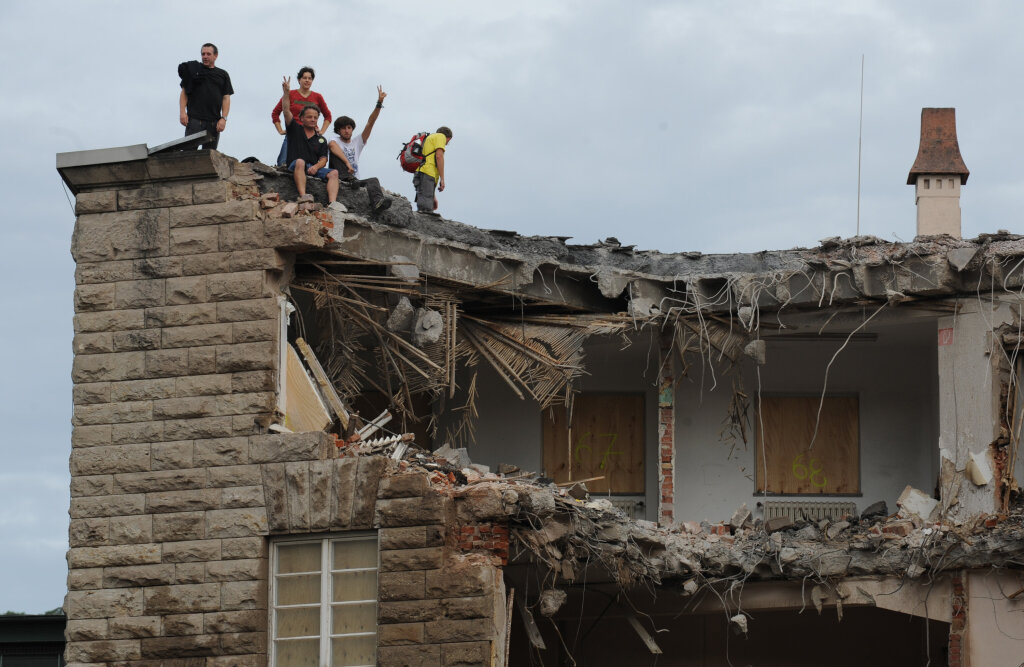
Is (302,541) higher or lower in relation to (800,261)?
lower

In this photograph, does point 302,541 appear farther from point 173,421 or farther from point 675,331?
point 675,331

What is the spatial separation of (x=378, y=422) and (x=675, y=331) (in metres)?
4.42

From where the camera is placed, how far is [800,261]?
20.4 m

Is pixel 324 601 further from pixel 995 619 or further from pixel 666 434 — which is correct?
pixel 995 619

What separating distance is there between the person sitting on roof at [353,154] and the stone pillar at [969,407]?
24.0 ft

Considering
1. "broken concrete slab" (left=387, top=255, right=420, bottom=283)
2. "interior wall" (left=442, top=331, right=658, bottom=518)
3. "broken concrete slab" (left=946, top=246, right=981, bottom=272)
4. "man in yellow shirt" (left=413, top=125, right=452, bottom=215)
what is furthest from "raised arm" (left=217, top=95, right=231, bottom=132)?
"broken concrete slab" (left=946, top=246, right=981, bottom=272)

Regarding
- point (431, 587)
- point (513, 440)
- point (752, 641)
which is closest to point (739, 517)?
point (752, 641)

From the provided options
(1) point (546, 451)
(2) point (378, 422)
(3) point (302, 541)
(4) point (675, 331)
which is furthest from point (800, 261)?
(3) point (302, 541)

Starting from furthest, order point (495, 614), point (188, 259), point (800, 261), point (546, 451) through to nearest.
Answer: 1. point (546, 451)
2. point (800, 261)
3. point (188, 259)
4. point (495, 614)

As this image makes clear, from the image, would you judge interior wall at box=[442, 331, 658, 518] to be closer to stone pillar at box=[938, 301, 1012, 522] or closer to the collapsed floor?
the collapsed floor

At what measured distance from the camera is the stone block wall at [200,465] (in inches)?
663

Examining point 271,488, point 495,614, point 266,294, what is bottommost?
point 495,614

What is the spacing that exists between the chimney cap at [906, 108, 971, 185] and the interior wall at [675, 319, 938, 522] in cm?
419

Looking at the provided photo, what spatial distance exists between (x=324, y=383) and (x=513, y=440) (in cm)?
455
